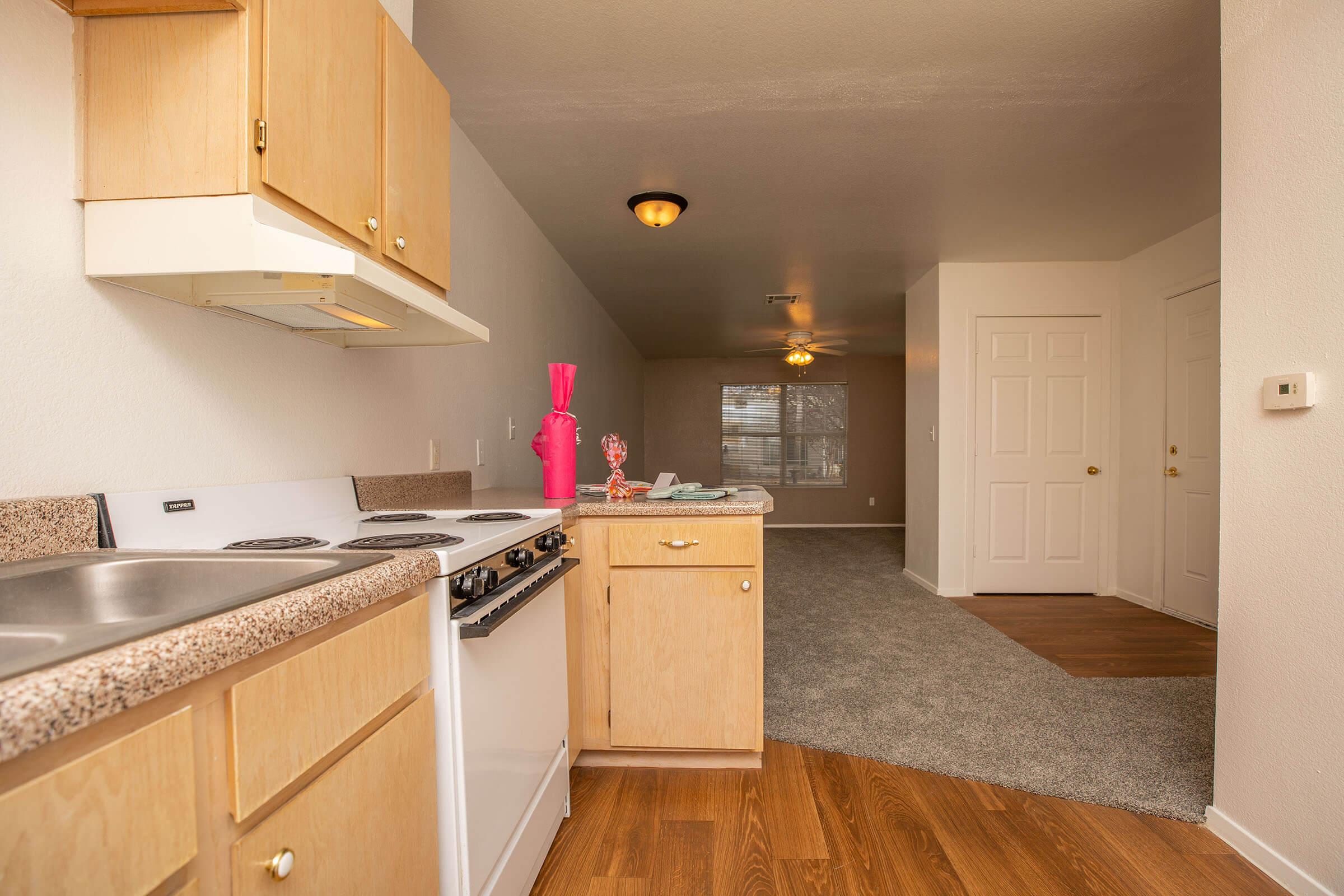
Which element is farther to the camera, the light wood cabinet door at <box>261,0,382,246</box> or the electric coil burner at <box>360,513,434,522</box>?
the electric coil burner at <box>360,513,434,522</box>

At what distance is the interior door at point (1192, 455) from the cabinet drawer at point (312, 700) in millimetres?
4354

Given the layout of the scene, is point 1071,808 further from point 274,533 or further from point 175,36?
point 175,36

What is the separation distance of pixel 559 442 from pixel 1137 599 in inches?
166

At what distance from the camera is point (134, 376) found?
1.13m

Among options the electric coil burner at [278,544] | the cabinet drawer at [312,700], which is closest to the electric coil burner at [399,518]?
the electric coil burner at [278,544]

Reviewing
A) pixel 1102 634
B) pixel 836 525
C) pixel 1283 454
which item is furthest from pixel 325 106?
pixel 836 525

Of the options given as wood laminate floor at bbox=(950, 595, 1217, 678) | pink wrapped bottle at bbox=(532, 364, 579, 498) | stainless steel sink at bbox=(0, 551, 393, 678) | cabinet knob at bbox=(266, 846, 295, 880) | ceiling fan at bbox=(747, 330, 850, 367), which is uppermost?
ceiling fan at bbox=(747, 330, 850, 367)

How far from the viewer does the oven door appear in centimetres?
110

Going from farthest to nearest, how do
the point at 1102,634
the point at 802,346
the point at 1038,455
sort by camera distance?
the point at 802,346 < the point at 1038,455 < the point at 1102,634

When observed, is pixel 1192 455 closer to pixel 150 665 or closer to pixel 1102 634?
pixel 1102 634

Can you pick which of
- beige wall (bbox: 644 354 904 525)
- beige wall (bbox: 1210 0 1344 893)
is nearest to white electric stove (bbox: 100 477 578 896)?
beige wall (bbox: 1210 0 1344 893)

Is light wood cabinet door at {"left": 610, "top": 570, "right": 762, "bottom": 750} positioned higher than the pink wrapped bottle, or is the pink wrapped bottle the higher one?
the pink wrapped bottle

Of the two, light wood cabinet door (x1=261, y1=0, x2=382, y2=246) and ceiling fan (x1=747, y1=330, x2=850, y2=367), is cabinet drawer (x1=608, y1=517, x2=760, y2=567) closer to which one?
light wood cabinet door (x1=261, y1=0, x2=382, y2=246)

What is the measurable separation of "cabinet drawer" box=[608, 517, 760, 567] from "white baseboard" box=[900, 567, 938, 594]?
315 centimetres
